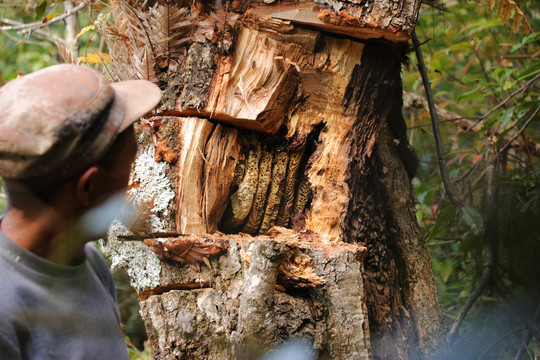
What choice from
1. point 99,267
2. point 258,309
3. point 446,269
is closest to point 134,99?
point 99,267

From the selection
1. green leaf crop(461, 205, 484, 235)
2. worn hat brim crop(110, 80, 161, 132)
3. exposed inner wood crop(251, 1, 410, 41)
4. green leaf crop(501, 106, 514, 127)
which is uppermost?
exposed inner wood crop(251, 1, 410, 41)

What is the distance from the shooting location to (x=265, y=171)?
1991 millimetres

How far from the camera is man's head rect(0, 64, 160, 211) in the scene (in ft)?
3.09

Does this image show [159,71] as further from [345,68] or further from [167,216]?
[345,68]

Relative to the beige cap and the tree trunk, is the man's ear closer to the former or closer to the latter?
the beige cap

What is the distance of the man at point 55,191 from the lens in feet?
3.12

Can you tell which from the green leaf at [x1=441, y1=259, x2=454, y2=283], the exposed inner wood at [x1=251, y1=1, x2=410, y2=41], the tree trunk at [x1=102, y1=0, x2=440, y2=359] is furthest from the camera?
the green leaf at [x1=441, y1=259, x2=454, y2=283]

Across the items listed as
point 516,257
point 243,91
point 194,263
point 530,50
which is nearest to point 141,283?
point 194,263

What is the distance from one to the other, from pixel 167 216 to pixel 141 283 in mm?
259

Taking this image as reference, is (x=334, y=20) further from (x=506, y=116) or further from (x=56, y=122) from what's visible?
(x=506, y=116)

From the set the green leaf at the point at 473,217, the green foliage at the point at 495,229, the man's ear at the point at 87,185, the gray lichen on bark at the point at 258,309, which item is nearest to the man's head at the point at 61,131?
the man's ear at the point at 87,185

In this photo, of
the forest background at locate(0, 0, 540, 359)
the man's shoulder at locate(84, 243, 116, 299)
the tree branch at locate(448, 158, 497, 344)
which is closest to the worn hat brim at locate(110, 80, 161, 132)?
the man's shoulder at locate(84, 243, 116, 299)

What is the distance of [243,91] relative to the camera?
1847 mm

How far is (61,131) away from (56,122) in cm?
2
